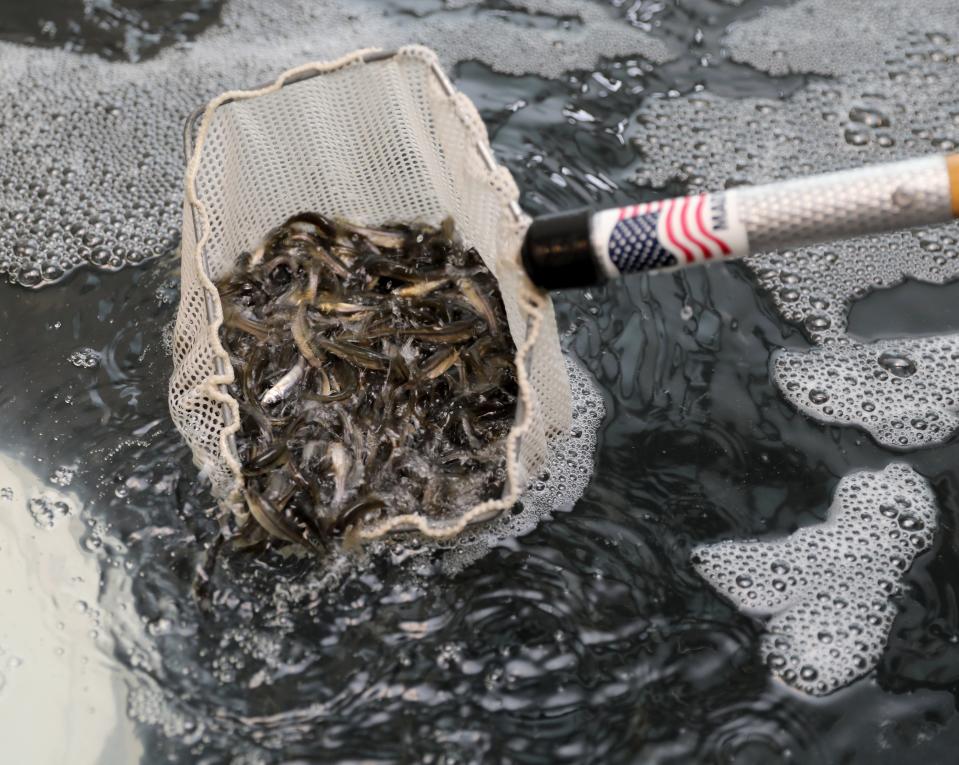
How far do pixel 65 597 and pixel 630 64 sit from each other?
6.25 feet

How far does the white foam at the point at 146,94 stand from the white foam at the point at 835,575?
1386mm

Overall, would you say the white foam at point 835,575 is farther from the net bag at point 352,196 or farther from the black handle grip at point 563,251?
the black handle grip at point 563,251

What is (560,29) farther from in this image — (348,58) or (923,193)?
(923,193)

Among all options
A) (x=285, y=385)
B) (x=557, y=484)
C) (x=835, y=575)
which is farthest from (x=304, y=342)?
(x=835, y=575)

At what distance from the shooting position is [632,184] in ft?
8.17

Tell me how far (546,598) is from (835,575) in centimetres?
52

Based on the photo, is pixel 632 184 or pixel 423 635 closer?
pixel 423 635

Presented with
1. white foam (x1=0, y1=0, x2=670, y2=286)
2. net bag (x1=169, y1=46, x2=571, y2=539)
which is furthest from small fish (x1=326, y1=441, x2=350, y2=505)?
white foam (x1=0, y1=0, x2=670, y2=286)

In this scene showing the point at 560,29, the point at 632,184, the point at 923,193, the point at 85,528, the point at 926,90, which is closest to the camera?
the point at 923,193

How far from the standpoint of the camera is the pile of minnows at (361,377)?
182 centimetres

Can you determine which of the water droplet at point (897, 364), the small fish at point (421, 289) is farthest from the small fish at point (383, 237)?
the water droplet at point (897, 364)

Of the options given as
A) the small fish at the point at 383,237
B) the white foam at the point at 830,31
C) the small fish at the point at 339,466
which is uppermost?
the white foam at the point at 830,31

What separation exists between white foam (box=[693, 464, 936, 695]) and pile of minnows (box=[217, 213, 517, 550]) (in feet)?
1.58

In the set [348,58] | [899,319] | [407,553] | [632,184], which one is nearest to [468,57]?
[632,184]
